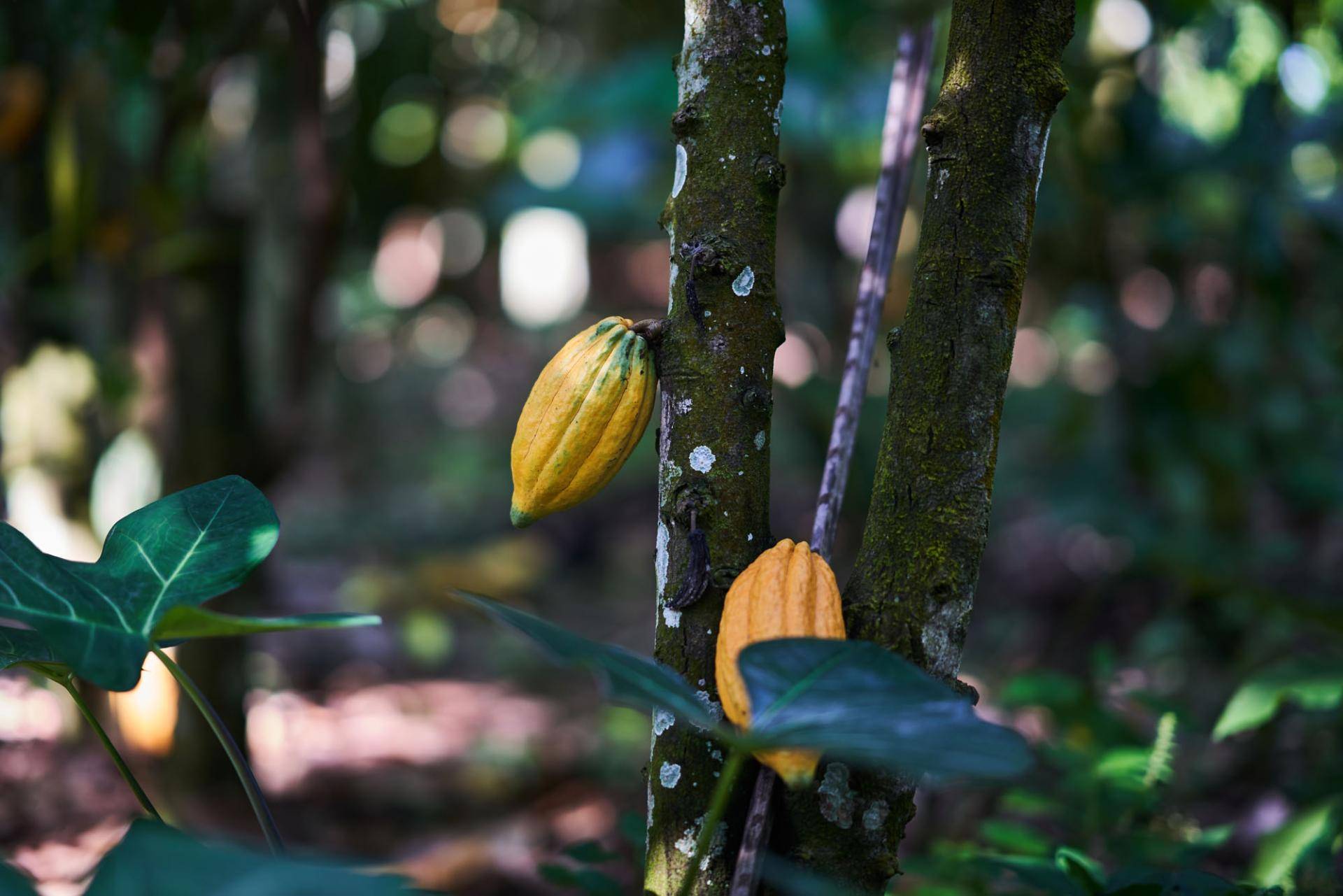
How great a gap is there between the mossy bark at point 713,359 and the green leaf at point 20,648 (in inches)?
21.7

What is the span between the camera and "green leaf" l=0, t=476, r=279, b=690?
0.67 m

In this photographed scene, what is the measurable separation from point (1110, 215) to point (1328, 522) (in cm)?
156

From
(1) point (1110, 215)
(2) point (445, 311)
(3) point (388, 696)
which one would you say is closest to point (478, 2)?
(1) point (1110, 215)

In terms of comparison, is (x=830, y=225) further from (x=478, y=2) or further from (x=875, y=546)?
(x=875, y=546)

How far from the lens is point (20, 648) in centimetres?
81

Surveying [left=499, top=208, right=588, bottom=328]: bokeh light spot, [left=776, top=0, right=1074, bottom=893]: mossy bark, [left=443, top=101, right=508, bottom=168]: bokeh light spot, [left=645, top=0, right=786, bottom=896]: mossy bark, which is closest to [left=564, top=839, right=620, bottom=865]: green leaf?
[left=645, top=0, right=786, bottom=896]: mossy bark

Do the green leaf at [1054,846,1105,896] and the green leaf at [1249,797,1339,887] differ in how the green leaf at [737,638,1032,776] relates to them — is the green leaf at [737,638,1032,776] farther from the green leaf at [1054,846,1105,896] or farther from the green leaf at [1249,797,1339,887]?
the green leaf at [1249,797,1339,887]

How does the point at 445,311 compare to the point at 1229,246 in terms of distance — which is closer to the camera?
the point at 1229,246

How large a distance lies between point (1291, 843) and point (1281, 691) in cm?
20

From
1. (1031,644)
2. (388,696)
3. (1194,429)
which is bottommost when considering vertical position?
(388,696)

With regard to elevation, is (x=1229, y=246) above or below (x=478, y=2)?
below

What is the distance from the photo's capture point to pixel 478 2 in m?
3.44

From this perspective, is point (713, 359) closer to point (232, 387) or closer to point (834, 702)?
point (834, 702)

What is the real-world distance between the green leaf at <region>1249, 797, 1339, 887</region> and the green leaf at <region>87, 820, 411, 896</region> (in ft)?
3.85
